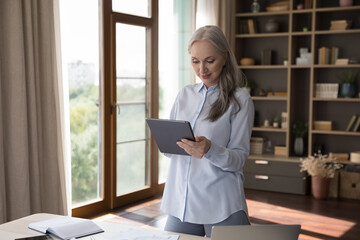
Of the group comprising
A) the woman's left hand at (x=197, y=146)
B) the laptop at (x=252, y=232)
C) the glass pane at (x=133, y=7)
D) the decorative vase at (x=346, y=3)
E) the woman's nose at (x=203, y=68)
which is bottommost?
the laptop at (x=252, y=232)

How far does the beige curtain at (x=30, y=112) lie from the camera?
3.41 metres

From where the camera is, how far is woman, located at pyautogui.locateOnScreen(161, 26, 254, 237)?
193 centimetres

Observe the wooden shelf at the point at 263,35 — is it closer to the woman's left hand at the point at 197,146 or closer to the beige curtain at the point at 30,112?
the beige curtain at the point at 30,112

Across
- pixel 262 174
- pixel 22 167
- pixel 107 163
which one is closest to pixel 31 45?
pixel 22 167

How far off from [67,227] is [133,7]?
371 centimetres

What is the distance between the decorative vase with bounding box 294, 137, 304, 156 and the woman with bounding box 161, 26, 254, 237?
438 cm

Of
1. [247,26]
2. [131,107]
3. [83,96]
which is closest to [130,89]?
[131,107]

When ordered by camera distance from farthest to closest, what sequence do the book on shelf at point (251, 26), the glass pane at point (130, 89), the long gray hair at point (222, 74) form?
the book on shelf at point (251, 26) → the glass pane at point (130, 89) → the long gray hair at point (222, 74)

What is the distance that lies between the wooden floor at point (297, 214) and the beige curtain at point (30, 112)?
3.22ft

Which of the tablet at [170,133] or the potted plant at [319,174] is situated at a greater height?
the tablet at [170,133]

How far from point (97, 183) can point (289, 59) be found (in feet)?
9.86

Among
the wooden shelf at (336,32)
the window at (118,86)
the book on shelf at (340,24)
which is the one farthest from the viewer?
the book on shelf at (340,24)

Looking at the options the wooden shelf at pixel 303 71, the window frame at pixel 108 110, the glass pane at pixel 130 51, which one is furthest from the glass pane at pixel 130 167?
the wooden shelf at pixel 303 71

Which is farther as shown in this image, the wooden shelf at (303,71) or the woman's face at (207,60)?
the wooden shelf at (303,71)
